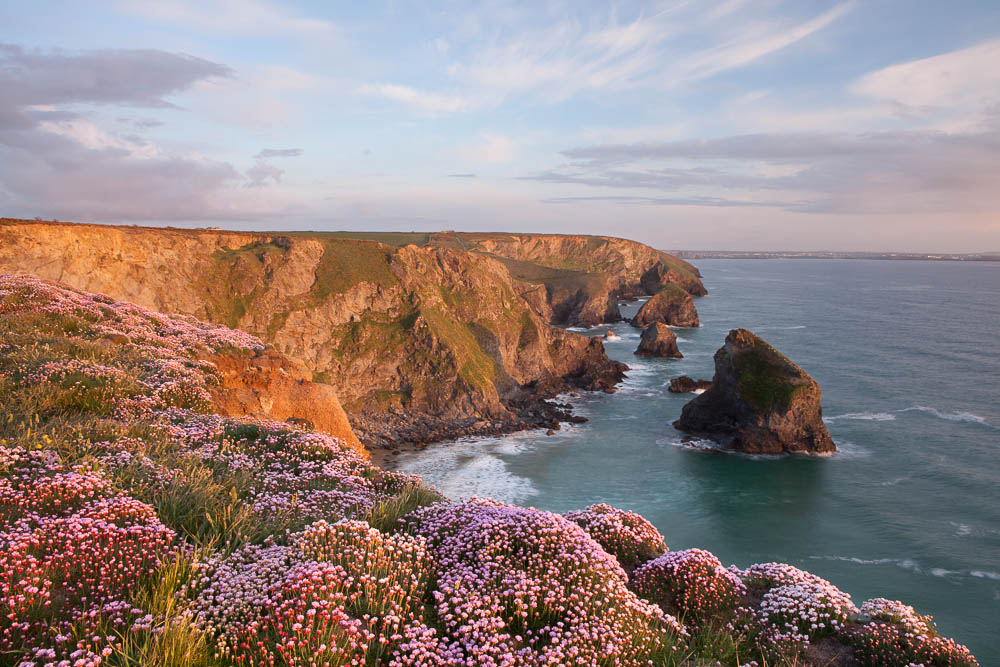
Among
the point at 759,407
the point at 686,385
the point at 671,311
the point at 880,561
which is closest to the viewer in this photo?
the point at 880,561

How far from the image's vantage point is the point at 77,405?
12.6m

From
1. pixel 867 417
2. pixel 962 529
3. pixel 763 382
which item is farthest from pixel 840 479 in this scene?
pixel 867 417

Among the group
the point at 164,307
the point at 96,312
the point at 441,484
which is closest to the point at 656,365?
the point at 441,484

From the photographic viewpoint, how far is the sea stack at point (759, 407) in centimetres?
5366

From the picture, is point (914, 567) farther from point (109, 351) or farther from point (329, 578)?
point (109, 351)

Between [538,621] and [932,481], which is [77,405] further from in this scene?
[932,481]

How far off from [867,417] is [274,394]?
64.8m

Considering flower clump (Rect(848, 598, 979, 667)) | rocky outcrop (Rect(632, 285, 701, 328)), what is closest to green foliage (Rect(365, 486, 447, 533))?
flower clump (Rect(848, 598, 979, 667))

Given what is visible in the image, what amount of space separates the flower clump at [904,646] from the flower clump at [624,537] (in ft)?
11.4

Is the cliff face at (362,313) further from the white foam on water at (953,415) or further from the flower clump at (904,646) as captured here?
the flower clump at (904,646)

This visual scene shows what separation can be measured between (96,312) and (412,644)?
77.2ft

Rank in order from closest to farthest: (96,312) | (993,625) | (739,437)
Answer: (96,312) < (993,625) < (739,437)

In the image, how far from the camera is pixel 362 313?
7656 cm

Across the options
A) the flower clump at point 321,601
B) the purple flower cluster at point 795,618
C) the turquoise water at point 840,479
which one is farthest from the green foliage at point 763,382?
the flower clump at point 321,601
